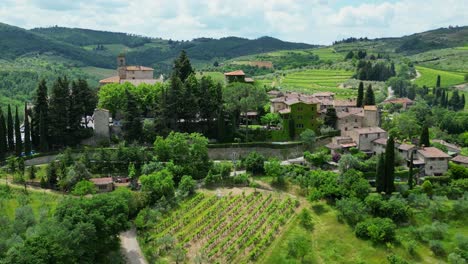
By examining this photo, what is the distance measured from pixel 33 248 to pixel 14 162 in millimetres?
25156

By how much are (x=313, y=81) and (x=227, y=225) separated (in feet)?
285

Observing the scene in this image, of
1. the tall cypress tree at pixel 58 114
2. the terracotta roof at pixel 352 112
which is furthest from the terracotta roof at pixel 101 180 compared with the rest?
the terracotta roof at pixel 352 112

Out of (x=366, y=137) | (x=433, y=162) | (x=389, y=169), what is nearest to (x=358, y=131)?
(x=366, y=137)

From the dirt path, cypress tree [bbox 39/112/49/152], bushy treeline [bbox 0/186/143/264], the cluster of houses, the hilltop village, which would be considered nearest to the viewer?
bushy treeline [bbox 0/186/143/264]

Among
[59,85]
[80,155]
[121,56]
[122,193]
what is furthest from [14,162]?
[121,56]

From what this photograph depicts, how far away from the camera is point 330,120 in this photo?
6744cm

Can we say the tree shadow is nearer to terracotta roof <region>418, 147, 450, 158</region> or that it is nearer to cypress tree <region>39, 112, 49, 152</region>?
terracotta roof <region>418, 147, 450, 158</region>

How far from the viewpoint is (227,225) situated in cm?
4666

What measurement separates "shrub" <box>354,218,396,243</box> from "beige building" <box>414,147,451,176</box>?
47.0 ft

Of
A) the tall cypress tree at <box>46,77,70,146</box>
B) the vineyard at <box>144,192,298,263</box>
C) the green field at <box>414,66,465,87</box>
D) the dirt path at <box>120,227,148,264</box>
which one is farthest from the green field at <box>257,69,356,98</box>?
the dirt path at <box>120,227,148,264</box>

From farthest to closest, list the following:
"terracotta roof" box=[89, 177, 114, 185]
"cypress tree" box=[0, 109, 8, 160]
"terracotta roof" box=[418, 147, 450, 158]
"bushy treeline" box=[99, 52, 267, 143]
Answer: "bushy treeline" box=[99, 52, 267, 143] < "cypress tree" box=[0, 109, 8, 160] < "terracotta roof" box=[418, 147, 450, 158] < "terracotta roof" box=[89, 177, 114, 185]

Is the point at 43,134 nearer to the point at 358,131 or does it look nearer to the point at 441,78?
the point at 358,131

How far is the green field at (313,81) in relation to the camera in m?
110

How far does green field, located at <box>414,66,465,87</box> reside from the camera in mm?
131238
